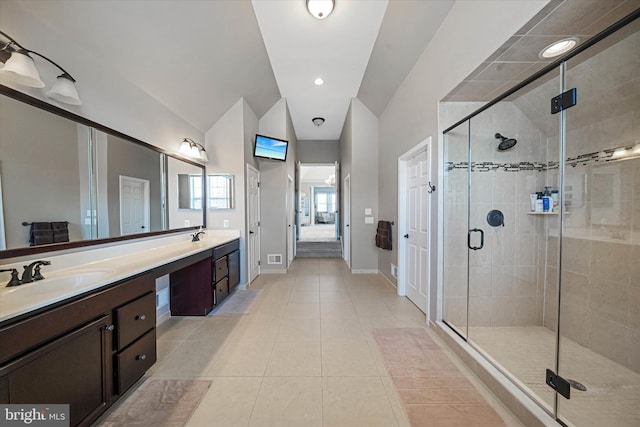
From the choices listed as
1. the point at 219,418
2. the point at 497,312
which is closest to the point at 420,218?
the point at 497,312

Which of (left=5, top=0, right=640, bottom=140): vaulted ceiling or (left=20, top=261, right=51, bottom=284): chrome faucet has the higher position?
(left=5, top=0, right=640, bottom=140): vaulted ceiling

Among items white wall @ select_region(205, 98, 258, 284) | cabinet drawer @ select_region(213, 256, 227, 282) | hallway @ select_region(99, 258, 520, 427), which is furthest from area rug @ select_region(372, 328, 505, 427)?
white wall @ select_region(205, 98, 258, 284)

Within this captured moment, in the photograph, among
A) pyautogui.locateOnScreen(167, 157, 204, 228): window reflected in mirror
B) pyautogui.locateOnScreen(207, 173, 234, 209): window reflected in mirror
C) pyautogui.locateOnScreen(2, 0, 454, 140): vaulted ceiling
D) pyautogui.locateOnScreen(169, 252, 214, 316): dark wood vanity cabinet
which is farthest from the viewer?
pyautogui.locateOnScreen(207, 173, 234, 209): window reflected in mirror

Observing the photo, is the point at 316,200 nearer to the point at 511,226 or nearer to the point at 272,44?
the point at 272,44

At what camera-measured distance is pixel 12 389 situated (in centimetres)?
109

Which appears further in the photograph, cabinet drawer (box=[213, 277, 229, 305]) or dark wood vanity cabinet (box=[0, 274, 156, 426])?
cabinet drawer (box=[213, 277, 229, 305])

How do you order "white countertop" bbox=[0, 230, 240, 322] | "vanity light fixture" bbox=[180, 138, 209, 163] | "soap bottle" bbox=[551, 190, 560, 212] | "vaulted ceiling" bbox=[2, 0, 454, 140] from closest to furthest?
"white countertop" bbox=[0, 230, 240, 322]
"vaulted ceiling" bbox=[2, 0, 454, 140]
"soap bottle" bbox=[551, 190, 560, 212]
"vanity light fixture" bbox=[180, 138, 209, 163]

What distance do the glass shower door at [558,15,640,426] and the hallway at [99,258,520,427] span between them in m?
0.85

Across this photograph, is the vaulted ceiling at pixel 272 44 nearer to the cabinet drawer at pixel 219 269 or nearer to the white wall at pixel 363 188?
the white wall at pixel 363 188

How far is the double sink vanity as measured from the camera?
113 cm

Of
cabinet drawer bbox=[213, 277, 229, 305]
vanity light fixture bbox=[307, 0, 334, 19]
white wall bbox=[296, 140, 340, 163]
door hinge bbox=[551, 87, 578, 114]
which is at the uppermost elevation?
vanity light fixture bbox=[307, 0, 334, 19]

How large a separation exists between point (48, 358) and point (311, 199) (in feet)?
42.2

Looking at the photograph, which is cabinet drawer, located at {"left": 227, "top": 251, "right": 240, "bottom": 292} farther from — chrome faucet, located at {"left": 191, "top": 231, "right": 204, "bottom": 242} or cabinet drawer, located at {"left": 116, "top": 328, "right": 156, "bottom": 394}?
cabinet drawer, located at {"left": 116, "top": 328, "right": 156, "bottom": 394}

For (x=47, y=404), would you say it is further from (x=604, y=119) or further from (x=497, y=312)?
(x=604, y=119)
